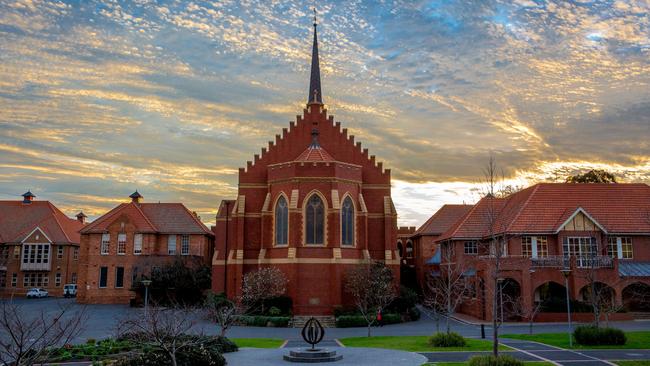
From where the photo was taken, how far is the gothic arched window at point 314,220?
4362 centimetres

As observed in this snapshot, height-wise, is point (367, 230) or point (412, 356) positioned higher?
point (367, 230)

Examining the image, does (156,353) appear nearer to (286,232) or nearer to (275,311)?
(275,311)

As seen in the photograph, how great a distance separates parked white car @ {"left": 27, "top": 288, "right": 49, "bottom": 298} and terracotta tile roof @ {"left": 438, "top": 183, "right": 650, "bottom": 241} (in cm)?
4720

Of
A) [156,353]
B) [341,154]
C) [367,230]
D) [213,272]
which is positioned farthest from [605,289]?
[156,353]

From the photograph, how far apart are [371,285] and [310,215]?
7.50 m

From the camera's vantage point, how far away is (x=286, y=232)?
4491 centimetres

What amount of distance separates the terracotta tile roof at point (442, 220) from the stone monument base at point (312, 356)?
44525mm

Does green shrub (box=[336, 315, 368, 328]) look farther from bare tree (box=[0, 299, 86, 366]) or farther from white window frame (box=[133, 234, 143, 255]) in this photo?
white window frame (box=[133, 234, 143, 255])

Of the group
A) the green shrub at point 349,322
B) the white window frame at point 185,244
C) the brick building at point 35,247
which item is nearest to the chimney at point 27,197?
the brick building at point 35,247

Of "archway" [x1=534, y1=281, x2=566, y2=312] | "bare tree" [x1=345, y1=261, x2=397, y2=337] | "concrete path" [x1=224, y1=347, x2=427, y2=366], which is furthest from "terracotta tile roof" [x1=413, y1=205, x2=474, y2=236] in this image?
"concrete path" [x1=224, y1=347, x2=427, y2=366]

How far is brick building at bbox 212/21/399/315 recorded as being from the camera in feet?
140

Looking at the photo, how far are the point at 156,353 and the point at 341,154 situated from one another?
1271 inches

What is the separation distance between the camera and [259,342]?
98.5ft

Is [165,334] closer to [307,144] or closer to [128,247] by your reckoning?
[307,144]
